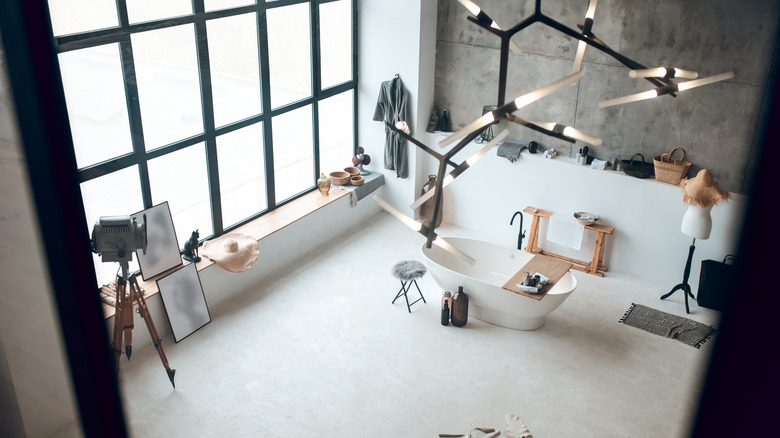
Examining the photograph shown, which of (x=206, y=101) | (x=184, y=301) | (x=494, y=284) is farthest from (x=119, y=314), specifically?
(x=494, y=284)

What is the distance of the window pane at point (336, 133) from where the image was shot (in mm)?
8531

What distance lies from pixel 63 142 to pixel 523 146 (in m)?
7.66

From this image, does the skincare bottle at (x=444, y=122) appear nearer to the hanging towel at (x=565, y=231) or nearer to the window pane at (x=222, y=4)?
the hanging towel at (x=565, y=231)

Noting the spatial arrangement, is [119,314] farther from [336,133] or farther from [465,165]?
[336,133]

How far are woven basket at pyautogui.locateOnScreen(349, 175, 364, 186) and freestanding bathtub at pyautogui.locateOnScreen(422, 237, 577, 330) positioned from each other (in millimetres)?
1899

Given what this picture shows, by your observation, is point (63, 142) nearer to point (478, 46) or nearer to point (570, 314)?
point (570, 314)

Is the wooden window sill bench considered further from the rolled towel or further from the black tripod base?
the black tripod base

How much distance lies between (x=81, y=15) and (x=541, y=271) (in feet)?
15.8

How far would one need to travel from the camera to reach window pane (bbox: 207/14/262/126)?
663 centimetres

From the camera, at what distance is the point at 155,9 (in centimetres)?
587

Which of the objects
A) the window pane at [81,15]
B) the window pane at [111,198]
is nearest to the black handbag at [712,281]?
the window pane at [111,198]

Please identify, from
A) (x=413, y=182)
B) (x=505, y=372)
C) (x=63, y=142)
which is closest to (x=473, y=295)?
(x=505, y=372)

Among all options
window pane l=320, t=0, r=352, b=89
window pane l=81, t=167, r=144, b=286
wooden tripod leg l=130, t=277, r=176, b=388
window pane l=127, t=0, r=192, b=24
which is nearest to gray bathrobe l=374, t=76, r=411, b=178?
window pane l=320, t=0, r=352, b=89

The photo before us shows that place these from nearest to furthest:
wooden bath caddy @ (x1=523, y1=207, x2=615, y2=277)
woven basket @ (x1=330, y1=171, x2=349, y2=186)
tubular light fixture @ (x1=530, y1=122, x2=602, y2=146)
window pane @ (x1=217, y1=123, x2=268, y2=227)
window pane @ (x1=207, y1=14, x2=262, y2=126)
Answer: tubular light fixture @ (x1=530, y1=122, x2=602, y2=146)
window pane @ (x1=207, y1=14, x2=262, y2=126)
window pane @ (x1=217, y1=123, x2=268, y2=227)
wooden bath caddy @ (x1=523, y1=207, x2=615, y2=277)
woven basket @ (x1=330, y1=171, x2=349, y2=186)
